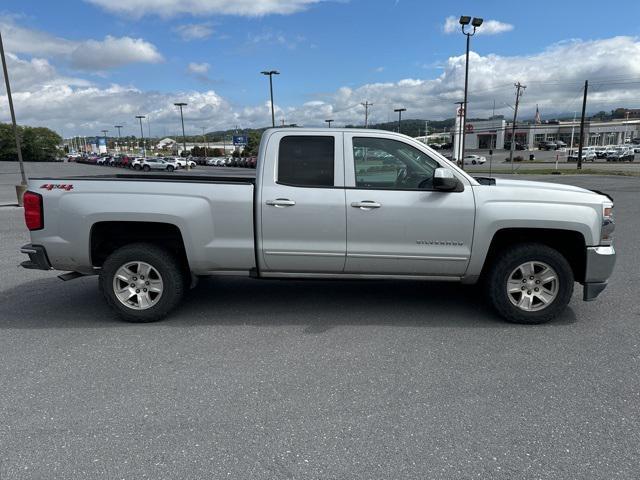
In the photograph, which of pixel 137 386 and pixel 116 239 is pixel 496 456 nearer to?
pixel 137 386

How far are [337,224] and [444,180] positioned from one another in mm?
1045

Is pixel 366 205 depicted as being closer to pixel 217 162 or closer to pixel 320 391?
pixel 320 391

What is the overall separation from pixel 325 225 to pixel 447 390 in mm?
1811

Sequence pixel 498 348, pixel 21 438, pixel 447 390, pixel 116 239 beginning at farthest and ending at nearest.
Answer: pixel 116 239 < pixel 498 348 < pixel 447 390 < pixel 21 438

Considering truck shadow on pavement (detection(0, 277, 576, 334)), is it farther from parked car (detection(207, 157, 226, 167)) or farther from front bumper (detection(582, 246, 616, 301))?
parked car (detection(207, 157, 226, 167))

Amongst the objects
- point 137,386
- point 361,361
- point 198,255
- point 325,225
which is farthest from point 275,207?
point 137,386

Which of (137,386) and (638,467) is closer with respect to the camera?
(638,467)

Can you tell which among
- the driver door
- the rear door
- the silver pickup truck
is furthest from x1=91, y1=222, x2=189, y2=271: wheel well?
the driver door

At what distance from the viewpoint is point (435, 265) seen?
4422 mm

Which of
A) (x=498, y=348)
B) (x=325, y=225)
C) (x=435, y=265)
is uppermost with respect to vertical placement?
(x=325, y=225)

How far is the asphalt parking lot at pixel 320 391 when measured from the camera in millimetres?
2553

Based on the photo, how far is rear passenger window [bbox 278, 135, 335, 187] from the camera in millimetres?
4402

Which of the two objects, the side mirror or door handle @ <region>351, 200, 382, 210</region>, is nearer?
the side mirror

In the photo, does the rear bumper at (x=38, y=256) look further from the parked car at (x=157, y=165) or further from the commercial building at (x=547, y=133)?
the commercial building at (x=547, y=133)
